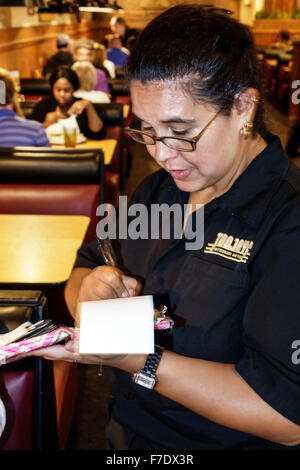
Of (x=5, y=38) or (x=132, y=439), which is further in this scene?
(x=5, y=38)

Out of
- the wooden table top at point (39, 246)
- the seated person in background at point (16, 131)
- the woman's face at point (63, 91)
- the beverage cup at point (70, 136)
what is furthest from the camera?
the woman's face at point (63, 91)

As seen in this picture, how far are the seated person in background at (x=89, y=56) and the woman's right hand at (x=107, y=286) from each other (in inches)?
194

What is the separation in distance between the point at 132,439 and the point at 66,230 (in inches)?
46.4

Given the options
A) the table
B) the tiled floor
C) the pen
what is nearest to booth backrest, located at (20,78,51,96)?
the table

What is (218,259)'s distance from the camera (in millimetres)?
964

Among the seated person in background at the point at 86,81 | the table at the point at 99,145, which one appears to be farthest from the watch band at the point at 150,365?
the seated person in background at the point at 86,81

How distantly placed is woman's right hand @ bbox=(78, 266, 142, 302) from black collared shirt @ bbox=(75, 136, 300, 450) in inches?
2.5

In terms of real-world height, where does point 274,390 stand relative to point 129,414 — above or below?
above

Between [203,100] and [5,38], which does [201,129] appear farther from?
[5,38]

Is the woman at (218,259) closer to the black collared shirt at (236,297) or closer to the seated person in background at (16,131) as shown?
the black collared shirt at (236,297)

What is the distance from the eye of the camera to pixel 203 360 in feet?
3.01

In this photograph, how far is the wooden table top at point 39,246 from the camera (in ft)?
5.88

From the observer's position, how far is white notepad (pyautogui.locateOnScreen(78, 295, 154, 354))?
0.79 m

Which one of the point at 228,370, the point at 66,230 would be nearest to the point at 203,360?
the point at 228,370
